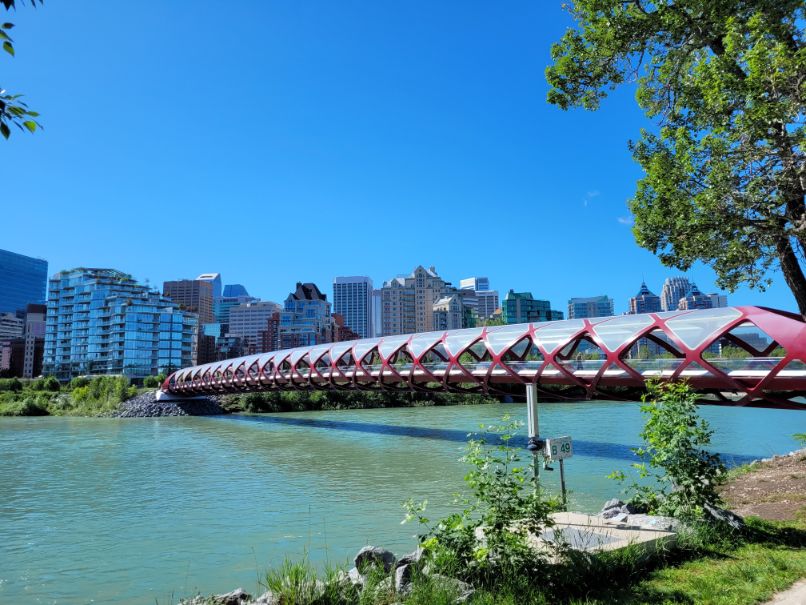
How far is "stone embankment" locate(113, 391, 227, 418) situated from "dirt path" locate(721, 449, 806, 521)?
59.7 metres

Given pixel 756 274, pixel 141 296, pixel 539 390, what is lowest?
pixel 539 390

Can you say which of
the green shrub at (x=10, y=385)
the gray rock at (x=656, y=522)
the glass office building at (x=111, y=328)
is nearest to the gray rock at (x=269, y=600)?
the gray rock at (x=656, y=522)

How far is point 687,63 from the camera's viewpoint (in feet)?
39.4

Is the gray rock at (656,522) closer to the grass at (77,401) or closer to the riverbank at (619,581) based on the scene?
the riverbank at (619,581)

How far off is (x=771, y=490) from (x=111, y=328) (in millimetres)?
128126

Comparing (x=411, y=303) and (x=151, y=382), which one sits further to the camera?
(x=411, y=303)

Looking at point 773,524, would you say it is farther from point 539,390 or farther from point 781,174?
point 539,390

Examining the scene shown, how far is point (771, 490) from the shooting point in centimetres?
1262

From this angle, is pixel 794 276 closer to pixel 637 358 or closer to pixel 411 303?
pixel 637 358

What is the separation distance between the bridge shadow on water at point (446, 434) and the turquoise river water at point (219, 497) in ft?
0.70

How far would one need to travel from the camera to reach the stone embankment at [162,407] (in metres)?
60.9

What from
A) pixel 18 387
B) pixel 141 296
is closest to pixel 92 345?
pixel 141 296

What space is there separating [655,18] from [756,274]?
19.6 feet

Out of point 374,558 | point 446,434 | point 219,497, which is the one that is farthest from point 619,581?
point 446,434
